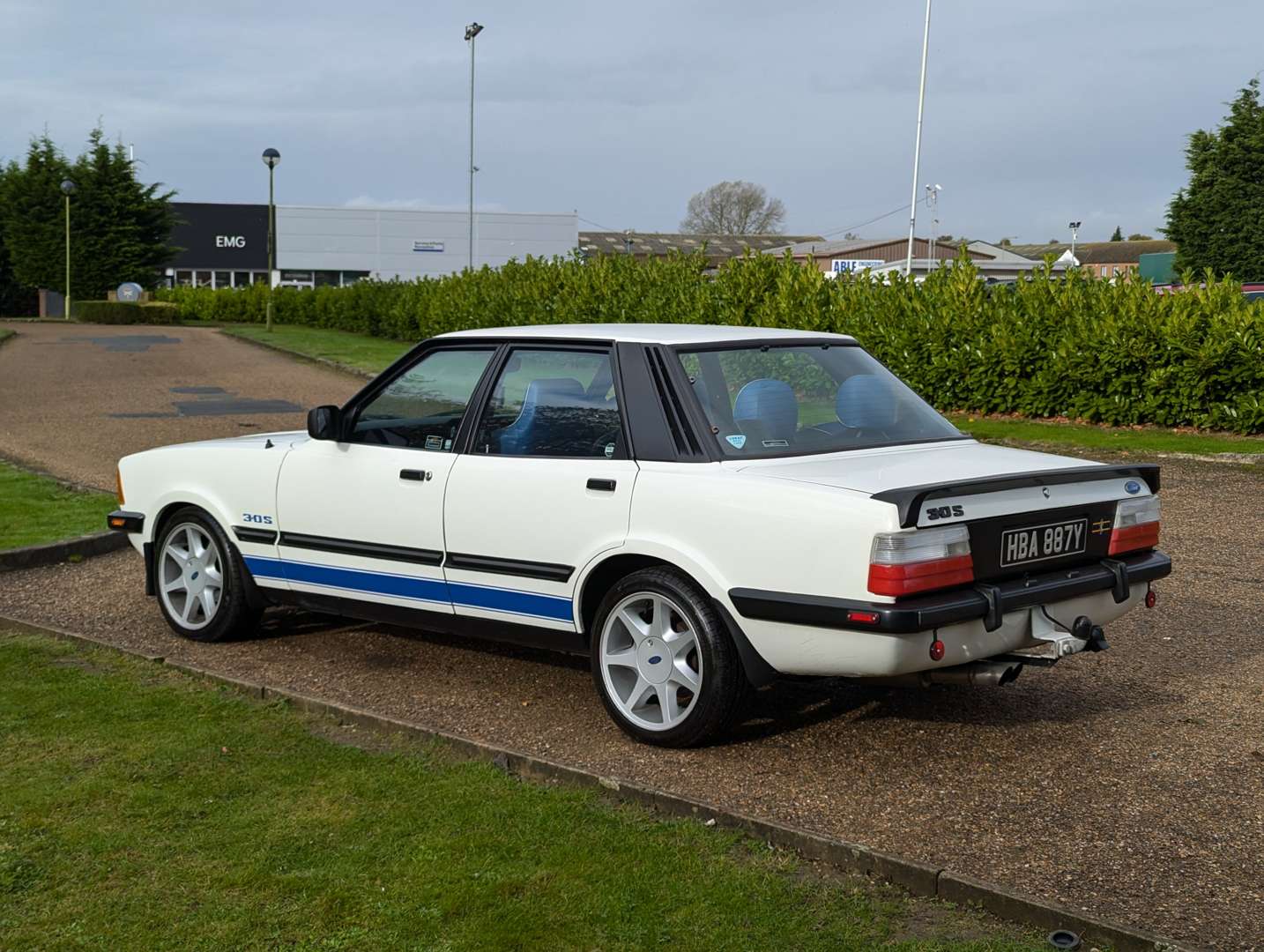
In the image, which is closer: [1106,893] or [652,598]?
[1106,893]

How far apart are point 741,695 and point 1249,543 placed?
634 centimetres

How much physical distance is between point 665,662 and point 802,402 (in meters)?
1.24

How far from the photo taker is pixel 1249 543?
1007cm

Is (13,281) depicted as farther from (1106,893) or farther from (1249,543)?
(1106,893)

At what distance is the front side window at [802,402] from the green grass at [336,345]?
67.3 ft

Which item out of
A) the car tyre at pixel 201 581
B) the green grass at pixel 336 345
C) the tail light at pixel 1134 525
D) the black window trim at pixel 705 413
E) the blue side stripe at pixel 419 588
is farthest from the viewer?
the green grass at pixel 336 345

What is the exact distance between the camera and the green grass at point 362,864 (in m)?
3.80

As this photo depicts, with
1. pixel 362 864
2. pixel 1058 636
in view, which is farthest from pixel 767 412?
pixel 362 864

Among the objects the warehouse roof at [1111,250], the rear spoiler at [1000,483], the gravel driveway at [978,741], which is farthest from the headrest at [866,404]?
the warehouse roof at [1111,250]

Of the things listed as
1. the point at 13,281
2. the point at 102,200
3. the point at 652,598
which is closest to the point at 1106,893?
the point at 652,598

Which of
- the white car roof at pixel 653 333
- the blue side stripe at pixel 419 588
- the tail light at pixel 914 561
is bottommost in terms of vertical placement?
the blue side stripe at pixel 419 588

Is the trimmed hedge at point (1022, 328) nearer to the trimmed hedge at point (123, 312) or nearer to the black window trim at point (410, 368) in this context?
the black window trim at point (410, 368)

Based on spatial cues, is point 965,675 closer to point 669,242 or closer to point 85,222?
point 85,222

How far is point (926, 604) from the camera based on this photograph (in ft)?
15.5
